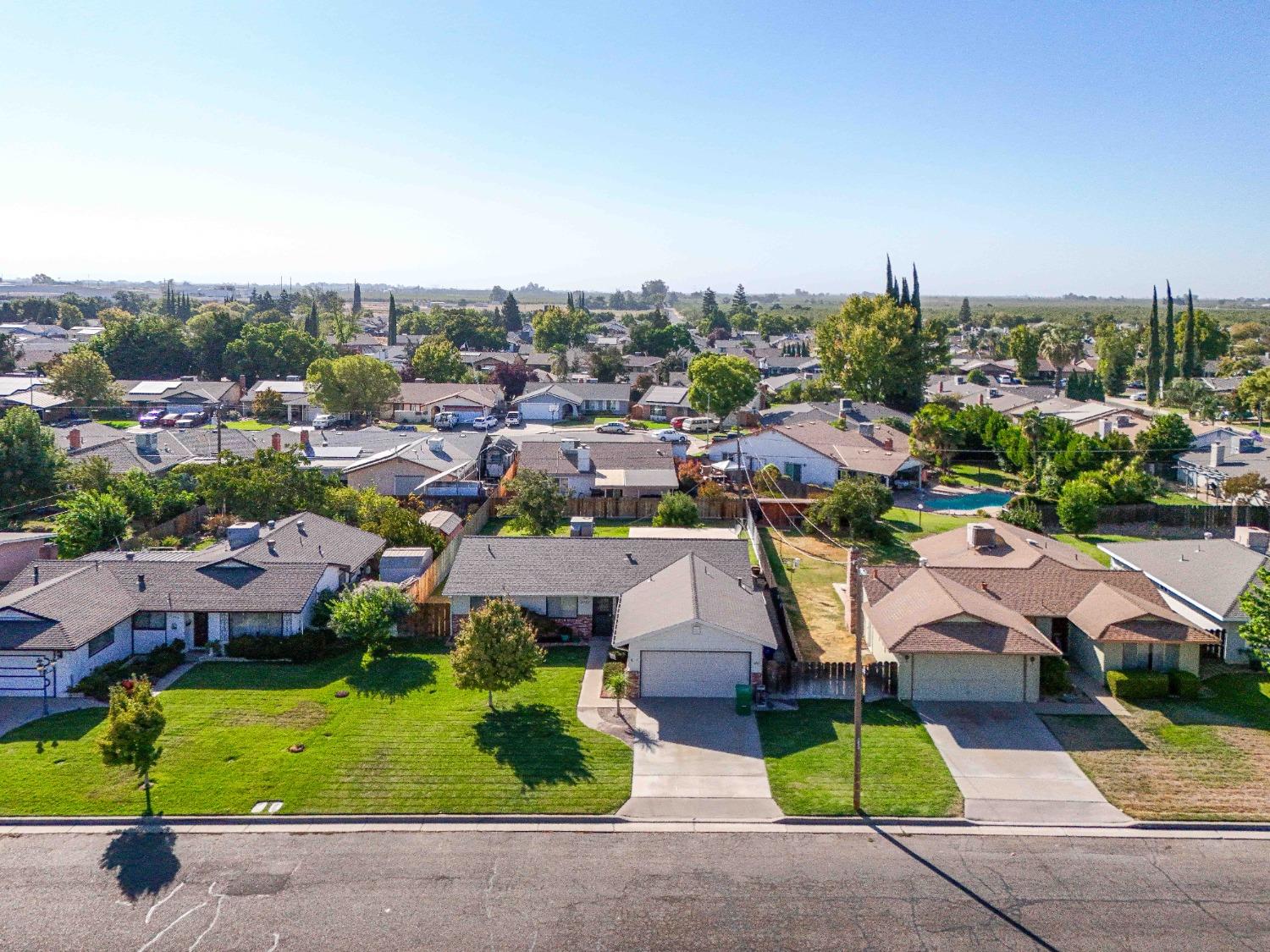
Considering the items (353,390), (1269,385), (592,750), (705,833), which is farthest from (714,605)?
(1269,385)

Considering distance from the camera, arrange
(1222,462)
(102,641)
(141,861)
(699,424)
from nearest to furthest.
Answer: (141,861)
(102,641)
(1222,462)
(699,424)

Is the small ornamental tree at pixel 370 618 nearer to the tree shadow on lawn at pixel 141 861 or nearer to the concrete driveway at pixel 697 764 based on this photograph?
the concrete driveway at pixel 697 764

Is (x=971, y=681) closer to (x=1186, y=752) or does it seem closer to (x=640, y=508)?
(x=1186, y=752)

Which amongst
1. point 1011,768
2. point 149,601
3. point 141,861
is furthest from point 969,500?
point 141,861

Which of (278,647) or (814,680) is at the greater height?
(278,647)

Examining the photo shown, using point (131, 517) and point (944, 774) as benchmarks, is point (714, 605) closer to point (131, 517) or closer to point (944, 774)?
point (944, 774)

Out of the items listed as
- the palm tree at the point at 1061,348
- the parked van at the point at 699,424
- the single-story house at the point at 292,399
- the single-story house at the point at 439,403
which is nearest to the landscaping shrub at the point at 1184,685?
the parked van at the point at 699,424

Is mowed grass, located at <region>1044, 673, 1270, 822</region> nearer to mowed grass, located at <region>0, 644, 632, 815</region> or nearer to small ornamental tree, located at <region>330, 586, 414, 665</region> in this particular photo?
mowed grass, located at <region>0, 644, 632, 815</region>
